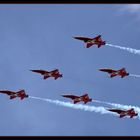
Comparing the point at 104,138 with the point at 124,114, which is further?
the point at 124,114

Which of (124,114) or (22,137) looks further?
(124,114)

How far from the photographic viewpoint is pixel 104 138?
458 feet

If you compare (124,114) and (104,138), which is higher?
(124,114)
